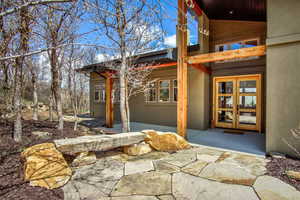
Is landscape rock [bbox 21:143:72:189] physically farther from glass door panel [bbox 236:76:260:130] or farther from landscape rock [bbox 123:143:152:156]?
glass door panel [bbox 236:76:260:130]

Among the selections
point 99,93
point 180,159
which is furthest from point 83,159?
point 99,93

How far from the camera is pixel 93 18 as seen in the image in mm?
5051

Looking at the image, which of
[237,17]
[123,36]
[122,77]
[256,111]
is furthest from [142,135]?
[237,17]

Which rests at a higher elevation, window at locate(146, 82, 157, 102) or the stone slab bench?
window at locate(146, 82, 157, 102)

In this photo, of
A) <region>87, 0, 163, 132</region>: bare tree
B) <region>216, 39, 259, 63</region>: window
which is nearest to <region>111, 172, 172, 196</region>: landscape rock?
<region>87, 0, 163, 132</region>: bare tree

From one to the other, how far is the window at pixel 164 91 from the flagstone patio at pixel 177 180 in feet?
14.8

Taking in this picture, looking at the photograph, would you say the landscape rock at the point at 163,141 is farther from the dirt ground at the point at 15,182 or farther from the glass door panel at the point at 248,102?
the glass door panel at the point at 248,102

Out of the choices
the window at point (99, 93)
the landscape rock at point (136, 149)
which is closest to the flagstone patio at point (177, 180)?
the landscape rock at point (136, 149)

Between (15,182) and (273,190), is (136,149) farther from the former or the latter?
(273,190)

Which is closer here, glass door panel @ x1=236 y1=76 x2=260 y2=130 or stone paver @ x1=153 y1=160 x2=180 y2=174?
Answer: stone paver @ x1=153 y1=160 x2=180 y2=174

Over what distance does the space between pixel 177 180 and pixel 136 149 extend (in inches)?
64.2

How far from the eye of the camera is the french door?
6.57 metres

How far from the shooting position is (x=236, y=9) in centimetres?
631

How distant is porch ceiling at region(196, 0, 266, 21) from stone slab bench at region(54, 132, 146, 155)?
19.5 feet
